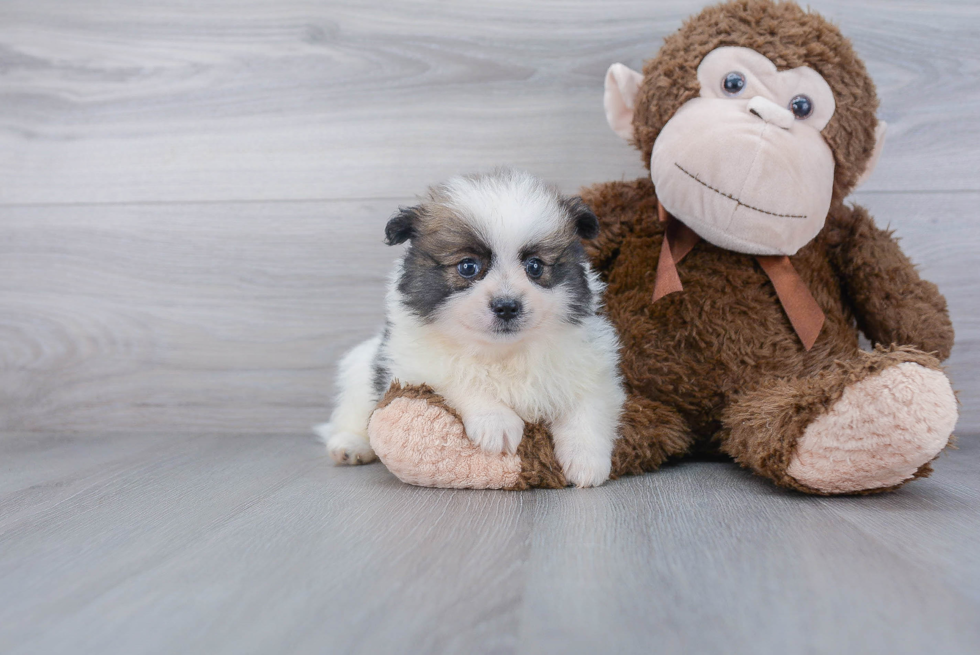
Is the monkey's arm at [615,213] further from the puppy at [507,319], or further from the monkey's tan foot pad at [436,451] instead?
the monkey's tan foot pad at [436,451]

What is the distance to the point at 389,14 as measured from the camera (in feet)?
6.78

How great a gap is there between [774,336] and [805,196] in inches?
12.0

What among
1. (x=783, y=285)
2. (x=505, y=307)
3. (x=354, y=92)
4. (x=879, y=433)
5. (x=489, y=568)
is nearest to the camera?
(x=489, y=568)

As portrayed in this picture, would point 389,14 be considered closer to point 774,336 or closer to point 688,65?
point 688,65

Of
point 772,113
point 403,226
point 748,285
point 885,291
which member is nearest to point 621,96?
point 772,113

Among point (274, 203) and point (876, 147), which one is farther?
point (274, 203)

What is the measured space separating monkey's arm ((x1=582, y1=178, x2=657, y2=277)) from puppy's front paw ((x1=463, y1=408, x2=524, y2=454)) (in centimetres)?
50

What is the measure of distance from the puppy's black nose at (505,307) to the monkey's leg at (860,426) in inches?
20.9

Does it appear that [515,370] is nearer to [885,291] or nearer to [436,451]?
[436,451]

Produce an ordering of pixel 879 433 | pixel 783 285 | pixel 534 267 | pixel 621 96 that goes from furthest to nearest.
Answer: pixel 621 96 → pixel 783 285 → pixel 534 267 → pixel 879 433

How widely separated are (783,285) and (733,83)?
0.45 m

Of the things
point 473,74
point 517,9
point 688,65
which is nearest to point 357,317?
point 473,74

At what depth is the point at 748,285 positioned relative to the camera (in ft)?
5.21

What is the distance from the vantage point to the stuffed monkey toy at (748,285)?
4.33 feet
